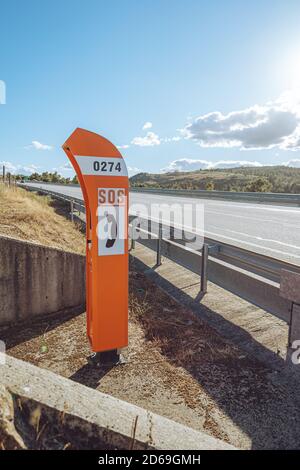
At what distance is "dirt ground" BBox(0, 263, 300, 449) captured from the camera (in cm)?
259

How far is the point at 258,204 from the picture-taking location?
68.5 ft

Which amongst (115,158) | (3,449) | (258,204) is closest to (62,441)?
(3,449)

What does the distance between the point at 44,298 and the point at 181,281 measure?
7.05 ft

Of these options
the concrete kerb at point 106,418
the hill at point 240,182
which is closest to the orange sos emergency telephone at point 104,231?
the concrete kerb at point 106,418

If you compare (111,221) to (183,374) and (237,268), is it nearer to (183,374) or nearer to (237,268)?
(183,374)

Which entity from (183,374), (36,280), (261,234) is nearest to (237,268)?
(183,374)

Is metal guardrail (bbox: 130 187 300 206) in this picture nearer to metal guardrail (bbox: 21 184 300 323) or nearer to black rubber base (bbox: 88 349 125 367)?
metal guardrail (bbox: 21 184 300 323)

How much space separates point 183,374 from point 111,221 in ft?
5.12

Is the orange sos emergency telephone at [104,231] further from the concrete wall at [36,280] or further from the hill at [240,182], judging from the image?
the hill at [240,182]

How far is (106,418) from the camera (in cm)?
217

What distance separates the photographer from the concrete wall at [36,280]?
4453mm

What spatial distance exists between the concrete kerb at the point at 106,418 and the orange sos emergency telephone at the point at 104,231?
103 centimetres
